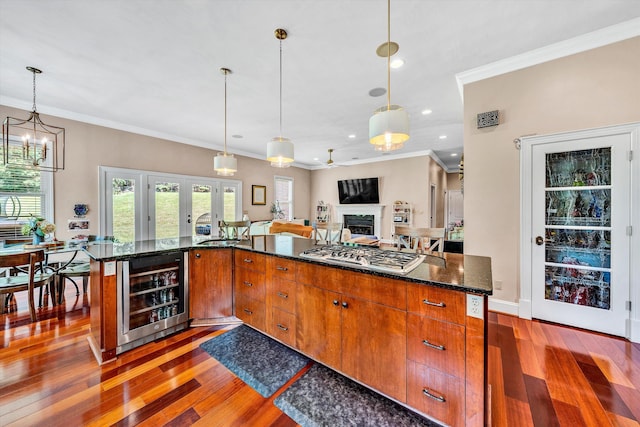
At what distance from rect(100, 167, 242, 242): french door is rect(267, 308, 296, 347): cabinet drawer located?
2.87 m

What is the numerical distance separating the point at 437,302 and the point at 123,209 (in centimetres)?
583

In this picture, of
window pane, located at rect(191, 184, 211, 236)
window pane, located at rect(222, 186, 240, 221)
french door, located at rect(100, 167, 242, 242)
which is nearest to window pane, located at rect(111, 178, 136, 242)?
french door, located at rect(100, 167, 242, 242)

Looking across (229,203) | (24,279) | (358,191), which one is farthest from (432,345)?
(358,191)

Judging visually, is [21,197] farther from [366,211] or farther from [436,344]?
[366,211]

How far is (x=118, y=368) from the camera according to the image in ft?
6.45

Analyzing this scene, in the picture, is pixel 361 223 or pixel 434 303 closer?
pixel 434 303

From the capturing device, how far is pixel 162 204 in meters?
5.38

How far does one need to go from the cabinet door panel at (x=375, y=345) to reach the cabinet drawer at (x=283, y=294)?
0.51 meters

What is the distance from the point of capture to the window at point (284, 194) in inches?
321

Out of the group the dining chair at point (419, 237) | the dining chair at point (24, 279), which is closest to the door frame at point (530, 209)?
the dining chair at point (419, 237)

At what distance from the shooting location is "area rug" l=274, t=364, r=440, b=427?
1.47 m

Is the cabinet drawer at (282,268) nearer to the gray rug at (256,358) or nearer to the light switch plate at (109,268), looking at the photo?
the gray rug at (256,358)

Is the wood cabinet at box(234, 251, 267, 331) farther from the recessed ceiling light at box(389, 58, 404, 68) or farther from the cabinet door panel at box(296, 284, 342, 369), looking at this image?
the recessed ceiling light at box(389, 58, 404, 68)

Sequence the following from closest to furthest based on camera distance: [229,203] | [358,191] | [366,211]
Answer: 1. [229,203]
2. [366,211]
3. [358,191]
